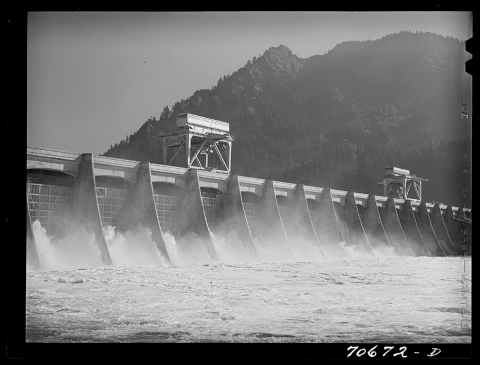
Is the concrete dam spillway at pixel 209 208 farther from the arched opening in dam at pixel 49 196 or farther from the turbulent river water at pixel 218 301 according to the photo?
the turbulent river water at pixel 218 301

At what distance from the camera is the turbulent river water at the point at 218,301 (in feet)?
32.5

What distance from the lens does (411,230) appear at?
41.0 metres

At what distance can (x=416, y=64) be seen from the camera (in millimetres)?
30109

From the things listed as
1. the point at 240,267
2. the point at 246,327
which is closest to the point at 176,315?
Answer: the point at 246,327

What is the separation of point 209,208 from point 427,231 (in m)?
22.0

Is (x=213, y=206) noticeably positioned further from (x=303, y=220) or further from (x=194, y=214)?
(x=303, y=220)

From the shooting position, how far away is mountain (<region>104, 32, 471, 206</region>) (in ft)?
86.7

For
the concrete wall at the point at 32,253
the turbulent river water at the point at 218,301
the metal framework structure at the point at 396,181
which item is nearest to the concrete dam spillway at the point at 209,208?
the concrete wall at the point at 32,253

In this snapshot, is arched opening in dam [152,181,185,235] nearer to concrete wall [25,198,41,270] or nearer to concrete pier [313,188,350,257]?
concrete wall [25,198,41,270]

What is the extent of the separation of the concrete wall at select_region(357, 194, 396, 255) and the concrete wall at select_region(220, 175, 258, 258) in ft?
45.1

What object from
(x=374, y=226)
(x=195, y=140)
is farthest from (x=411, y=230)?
(x=195, y=140)

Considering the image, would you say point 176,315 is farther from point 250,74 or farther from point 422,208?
point 422,208

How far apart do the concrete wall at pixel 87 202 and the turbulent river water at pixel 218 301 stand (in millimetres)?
498
